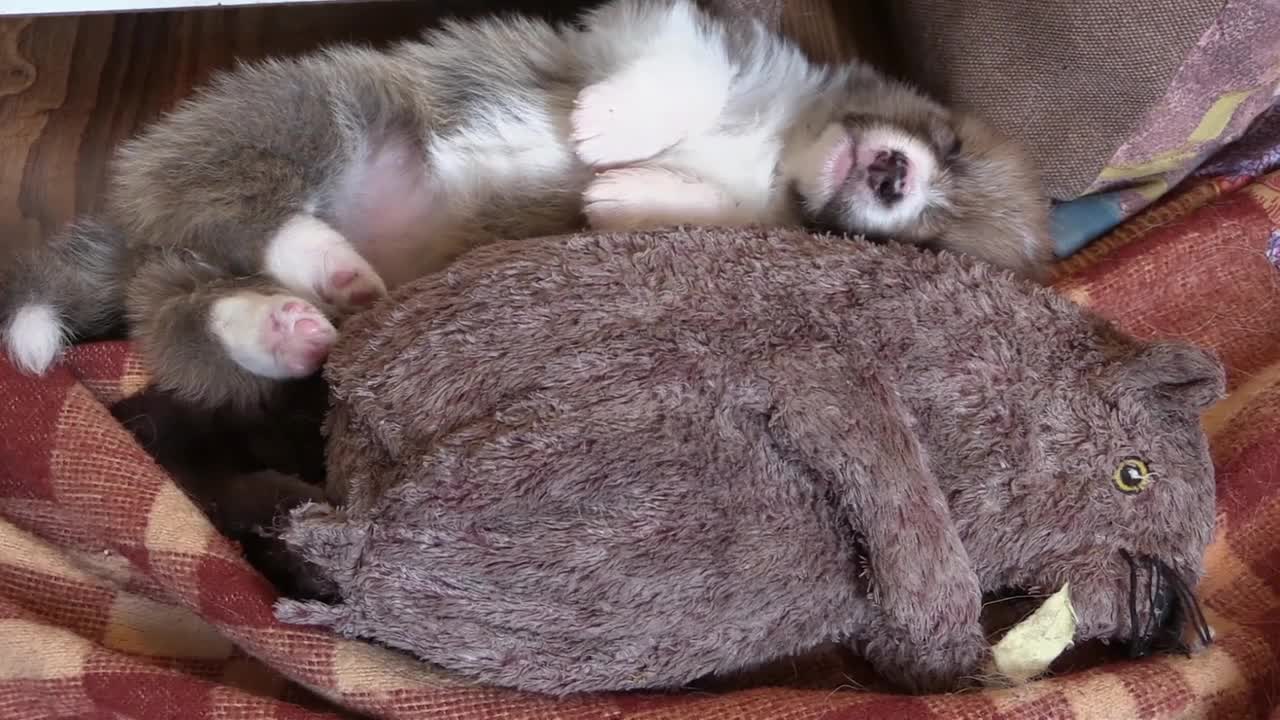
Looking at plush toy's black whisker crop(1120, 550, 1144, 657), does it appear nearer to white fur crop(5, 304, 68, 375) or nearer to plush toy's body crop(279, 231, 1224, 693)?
plush toy's body crop(279, 231, 1224, 693)

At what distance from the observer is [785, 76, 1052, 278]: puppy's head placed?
52.0 inches

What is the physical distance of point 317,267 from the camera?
1266 mm

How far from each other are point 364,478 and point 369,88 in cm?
61

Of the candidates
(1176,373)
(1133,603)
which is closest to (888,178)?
(1176,373)

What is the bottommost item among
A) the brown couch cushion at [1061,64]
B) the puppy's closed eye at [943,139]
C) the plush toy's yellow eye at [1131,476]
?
the plush toy's yellow eye at [1131,476]

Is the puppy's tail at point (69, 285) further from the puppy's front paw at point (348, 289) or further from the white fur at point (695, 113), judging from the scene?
the white fur at point (695, 113)

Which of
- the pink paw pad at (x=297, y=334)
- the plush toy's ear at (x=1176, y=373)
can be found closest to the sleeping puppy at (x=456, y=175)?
the pink paw pad at (x=297, y=334)

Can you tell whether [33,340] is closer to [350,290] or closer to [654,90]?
[350,290]

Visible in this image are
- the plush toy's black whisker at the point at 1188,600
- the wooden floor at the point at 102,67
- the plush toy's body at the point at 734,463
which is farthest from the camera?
the wooden floor at the point at 102,67

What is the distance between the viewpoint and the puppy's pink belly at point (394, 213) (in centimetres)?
141

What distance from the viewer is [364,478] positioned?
102 centimetres

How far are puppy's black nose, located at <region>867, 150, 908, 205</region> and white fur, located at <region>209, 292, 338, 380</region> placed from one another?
69 cm

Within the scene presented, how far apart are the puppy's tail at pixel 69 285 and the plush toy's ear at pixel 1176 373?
1.20 m

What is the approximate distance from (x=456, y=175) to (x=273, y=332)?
1.21 feet
